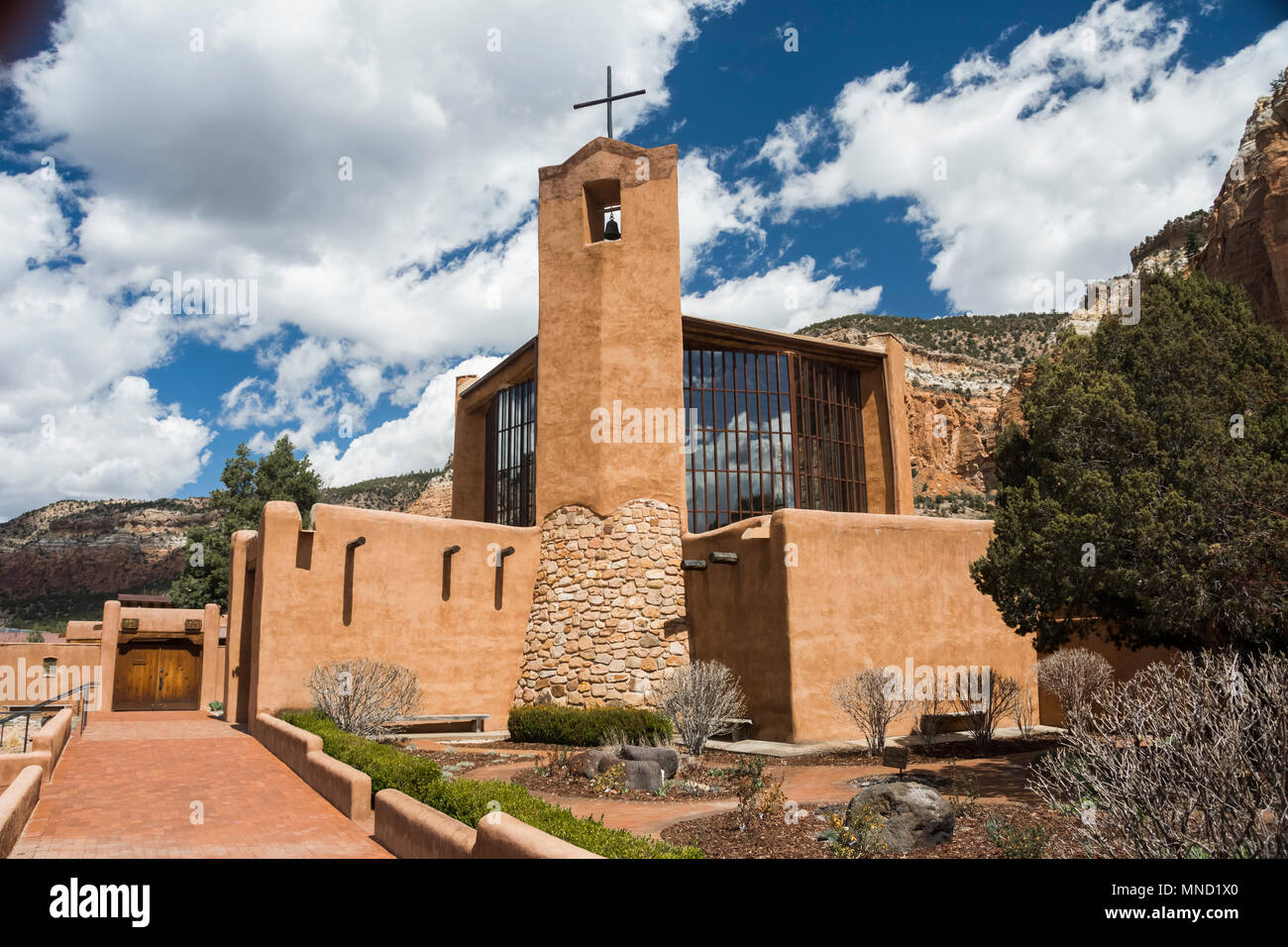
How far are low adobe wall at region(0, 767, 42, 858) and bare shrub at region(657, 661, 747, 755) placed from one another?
884 centimetres

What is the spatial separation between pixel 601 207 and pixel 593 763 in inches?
551

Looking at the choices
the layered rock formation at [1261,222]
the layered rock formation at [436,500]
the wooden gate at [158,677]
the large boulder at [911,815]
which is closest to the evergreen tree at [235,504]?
the wooden gate at [158,677]

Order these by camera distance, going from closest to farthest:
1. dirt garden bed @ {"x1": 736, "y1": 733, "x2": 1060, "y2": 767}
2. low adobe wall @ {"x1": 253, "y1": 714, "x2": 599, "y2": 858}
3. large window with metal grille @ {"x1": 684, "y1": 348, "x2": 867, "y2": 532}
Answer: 1. low adobe wall @ {"x1": 253, "y1": 714, "x2": 599, "y2": 858}
2. dirt garden bed @ {"x1": 736, "y1": 733, "x2": 1060, "y2": 767}
3. large window with metal grille @ {"x1": 684, "y1": 348, "x2": 867, "y2": 532}

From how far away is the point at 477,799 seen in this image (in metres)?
7.27

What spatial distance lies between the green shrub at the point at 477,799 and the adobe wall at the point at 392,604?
4845 mm

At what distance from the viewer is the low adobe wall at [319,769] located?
8.98 meters

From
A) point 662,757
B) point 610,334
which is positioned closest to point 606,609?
point 610,334

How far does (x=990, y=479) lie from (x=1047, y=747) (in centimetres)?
5159

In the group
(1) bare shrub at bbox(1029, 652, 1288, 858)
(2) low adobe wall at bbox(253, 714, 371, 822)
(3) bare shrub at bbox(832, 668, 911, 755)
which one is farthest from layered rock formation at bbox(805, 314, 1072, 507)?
(1) bare shrub at bbox(1029, 652, 1288, 858)

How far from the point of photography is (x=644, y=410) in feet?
62.2

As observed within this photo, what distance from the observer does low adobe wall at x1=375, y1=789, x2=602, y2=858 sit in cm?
519

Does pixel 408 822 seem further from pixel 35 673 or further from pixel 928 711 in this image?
pixel 35 673

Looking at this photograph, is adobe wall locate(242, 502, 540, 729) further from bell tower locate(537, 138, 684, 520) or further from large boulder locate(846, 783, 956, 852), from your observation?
large boulder locate(846, 783, 956, 852)

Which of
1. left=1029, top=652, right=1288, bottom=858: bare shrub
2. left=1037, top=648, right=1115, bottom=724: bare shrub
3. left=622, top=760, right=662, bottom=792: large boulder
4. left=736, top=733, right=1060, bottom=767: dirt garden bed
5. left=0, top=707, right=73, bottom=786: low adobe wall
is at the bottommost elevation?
left=736, top=733, right=1060, bottom=767: dirt garden bed
